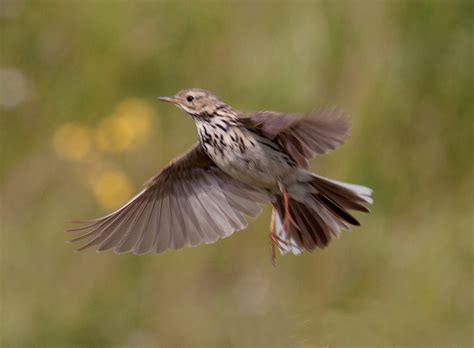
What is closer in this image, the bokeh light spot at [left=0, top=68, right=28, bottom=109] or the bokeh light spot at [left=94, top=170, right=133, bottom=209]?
the bokeh light spot at [left=94, top=170, right=133, bottom=209]

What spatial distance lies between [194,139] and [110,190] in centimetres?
71

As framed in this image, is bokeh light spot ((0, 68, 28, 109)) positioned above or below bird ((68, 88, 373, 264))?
above

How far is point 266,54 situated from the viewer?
23.2 feet

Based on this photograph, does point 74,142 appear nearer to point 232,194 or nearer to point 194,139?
point 194,139

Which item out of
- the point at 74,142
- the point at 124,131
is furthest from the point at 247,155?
the point at 74,142

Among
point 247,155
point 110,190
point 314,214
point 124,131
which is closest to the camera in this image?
point 247,155

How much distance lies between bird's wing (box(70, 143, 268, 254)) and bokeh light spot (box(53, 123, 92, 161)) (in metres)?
1.46

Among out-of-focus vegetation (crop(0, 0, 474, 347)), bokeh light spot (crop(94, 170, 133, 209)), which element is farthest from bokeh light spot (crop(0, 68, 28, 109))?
bokeh light spot (crop(94, 170, 133, 209))

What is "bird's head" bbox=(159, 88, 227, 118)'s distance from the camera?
16.3 ft

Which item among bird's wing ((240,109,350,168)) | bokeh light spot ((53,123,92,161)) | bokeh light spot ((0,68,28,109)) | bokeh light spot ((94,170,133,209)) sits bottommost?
bird's wing ((240,109,350,168))

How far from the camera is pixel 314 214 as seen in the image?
5.00 metres

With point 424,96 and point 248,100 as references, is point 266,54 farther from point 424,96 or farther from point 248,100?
point 424,96

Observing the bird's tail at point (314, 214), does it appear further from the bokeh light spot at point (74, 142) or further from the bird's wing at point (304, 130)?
the bokeh light spot at point (74, 142)

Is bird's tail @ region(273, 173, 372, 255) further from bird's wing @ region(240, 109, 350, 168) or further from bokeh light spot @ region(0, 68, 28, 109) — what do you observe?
bokeh light spot @ region(0, 68, 28, 109)
